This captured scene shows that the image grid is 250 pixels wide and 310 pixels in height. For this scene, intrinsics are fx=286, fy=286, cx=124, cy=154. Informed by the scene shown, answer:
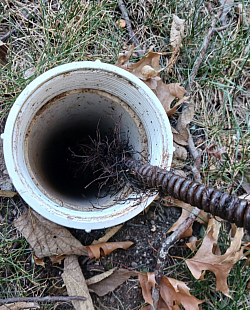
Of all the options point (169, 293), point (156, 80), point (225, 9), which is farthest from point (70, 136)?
point (225, 9)

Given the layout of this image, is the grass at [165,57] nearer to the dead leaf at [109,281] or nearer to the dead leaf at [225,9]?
the dead leaf at [225,9]

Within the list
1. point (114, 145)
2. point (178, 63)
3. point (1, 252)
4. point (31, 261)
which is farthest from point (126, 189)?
point (178, 63)

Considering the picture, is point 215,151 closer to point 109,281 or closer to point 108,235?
point 108,235

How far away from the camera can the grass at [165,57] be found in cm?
165

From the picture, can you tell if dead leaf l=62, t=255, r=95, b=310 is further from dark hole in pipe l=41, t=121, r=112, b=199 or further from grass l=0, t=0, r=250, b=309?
dark hole in pipe l=41, t=121, r=112, b=199

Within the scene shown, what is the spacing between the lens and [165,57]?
1.88 metres

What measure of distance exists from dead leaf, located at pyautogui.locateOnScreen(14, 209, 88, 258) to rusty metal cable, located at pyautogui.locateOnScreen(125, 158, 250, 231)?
559mm

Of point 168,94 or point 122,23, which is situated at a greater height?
point 122,23

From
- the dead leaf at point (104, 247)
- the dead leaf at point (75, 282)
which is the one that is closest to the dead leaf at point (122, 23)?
the dead leaf at point (104, 247)

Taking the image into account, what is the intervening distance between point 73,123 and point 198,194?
1.11 meters

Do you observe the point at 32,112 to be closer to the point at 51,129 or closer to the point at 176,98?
the point at 51,129

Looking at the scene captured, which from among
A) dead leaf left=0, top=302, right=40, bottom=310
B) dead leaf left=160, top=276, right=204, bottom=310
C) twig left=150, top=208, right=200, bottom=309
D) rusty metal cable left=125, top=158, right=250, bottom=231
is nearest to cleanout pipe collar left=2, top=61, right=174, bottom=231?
rusty metal cable left=125, top=158, right=250, bottom=231

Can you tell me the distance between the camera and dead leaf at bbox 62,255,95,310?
1.52 m

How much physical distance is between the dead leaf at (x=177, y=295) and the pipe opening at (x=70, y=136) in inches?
20.7
